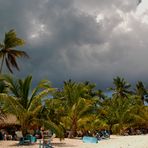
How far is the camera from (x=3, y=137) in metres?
28.5

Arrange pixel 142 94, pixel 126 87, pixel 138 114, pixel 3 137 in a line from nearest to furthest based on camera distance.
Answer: pixel 3 137, pixel 138 114, pixel 126 87, pixel 142 94

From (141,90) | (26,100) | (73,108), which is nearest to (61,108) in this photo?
(73,108)

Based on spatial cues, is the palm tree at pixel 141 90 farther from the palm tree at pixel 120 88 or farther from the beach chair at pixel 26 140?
the beach chair at pixel 26 140

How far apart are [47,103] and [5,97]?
325 inches

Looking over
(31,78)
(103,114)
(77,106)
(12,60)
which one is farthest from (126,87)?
(31,78)

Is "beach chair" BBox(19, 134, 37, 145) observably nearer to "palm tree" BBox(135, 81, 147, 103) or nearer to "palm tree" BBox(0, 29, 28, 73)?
"palm tree" BBox(0, 29, 28, 73)

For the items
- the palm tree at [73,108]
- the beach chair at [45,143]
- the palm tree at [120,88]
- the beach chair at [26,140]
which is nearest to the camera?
the beach chair at [45,143]

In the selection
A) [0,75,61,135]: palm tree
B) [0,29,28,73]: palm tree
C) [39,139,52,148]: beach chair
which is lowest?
[39,139,52,148]: beach chair

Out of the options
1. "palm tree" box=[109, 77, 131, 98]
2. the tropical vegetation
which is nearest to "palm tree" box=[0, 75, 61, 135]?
the tropical vegetation

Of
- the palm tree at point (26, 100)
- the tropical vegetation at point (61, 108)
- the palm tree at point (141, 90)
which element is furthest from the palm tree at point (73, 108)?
the palm tree at point (141, 90)

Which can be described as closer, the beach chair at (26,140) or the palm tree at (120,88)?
the beach chair at (26,140)

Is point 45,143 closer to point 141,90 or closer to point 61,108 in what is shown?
point 61,108

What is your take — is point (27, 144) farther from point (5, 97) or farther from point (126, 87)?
point (126, 87)

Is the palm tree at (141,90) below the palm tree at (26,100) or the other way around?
the other way around
